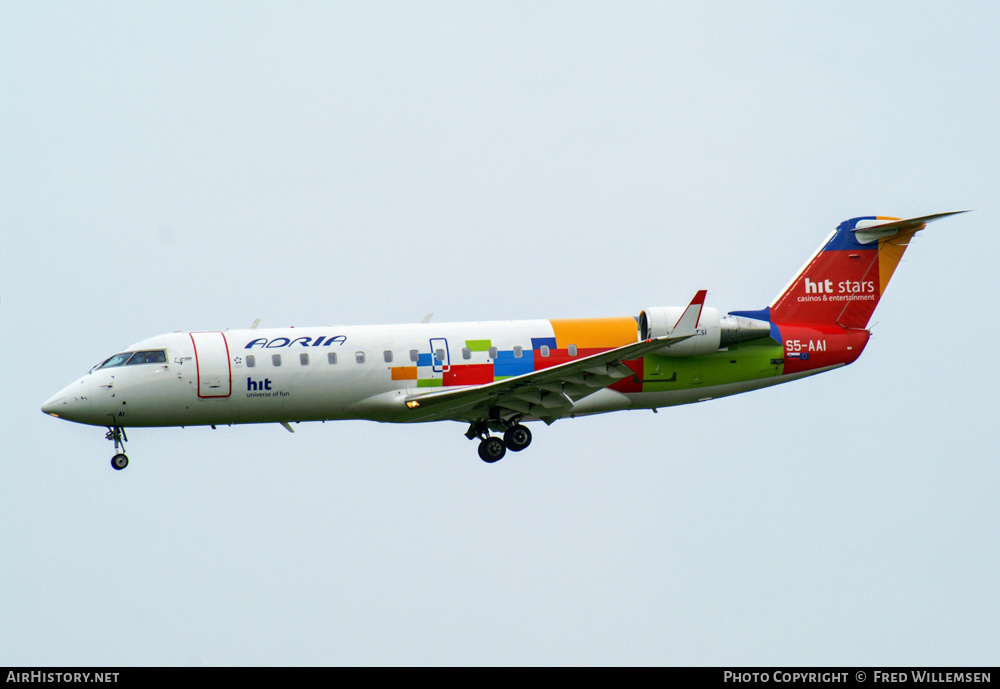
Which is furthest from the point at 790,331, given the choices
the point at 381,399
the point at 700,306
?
the point at 381,399

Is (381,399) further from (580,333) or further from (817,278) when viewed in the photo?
(817,278)

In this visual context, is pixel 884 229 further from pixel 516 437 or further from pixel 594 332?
pixel 516 437

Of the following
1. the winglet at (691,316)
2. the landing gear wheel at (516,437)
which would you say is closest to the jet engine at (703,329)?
the winglet at (691,316)

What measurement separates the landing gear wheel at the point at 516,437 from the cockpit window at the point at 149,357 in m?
8.35

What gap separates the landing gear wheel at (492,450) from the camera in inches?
1270

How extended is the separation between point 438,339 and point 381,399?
6.66 ft

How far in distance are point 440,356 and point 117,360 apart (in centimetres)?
759

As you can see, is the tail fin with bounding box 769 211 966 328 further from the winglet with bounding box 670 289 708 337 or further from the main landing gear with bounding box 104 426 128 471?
the main landing gear with bounding box 104 426 128 471

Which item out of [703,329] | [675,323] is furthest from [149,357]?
[703,329]

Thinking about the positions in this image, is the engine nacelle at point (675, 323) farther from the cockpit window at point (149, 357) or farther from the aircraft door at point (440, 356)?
the cockpit window at point (149, 357)

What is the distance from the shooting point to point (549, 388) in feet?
103

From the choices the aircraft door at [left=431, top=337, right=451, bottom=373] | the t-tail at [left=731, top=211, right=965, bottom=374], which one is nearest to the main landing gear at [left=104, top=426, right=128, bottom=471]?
the aircraft door at [left=431, top=337, right=451, bottom=373]

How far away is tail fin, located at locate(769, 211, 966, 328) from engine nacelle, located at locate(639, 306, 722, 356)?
2580 mm

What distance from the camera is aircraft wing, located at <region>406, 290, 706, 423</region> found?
97.9 ft
